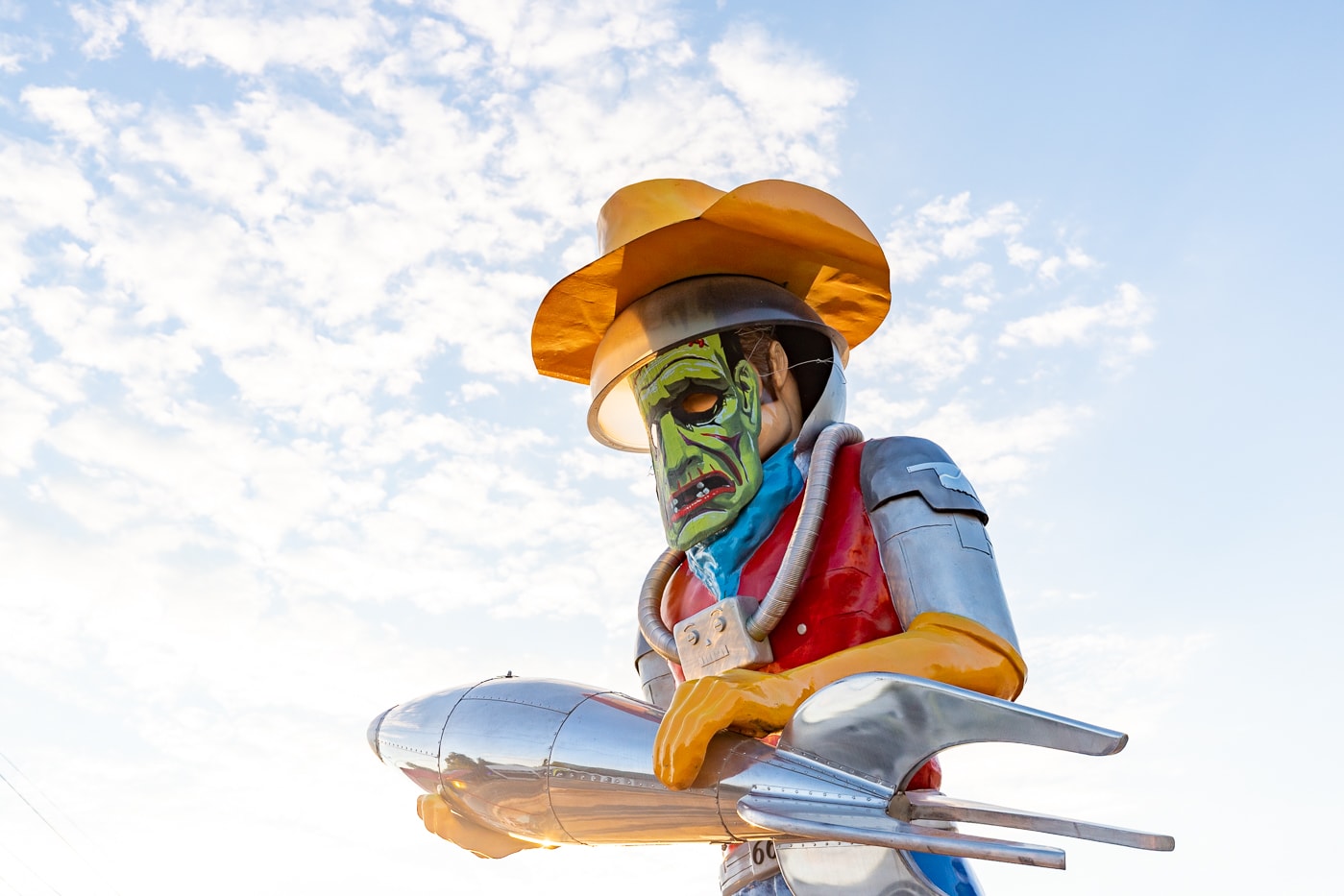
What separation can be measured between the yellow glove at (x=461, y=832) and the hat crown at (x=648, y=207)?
213 cm

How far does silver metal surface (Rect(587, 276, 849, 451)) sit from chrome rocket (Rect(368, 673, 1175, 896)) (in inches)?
53.9

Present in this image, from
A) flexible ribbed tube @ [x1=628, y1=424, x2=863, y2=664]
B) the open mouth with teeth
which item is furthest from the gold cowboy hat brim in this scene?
the open mouth with teeth

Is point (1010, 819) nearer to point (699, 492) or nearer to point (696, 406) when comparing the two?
point (699, 492)

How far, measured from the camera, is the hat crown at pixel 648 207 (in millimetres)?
4547

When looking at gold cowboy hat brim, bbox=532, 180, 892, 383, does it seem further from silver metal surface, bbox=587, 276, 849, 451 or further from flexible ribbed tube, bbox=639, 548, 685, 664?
flexible ribbed tube, bbox=639, 548, 685, 664

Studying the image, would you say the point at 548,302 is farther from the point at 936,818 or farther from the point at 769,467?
the point at 936,818

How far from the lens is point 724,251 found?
4.64 meters

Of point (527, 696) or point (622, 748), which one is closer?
point (622, 748)

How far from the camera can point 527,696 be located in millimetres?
3811

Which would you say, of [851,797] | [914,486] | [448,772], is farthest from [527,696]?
[914,486]

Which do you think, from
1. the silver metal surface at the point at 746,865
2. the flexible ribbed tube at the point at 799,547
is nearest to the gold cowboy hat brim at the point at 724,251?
the flexible ribbed tube at the point at 799,547

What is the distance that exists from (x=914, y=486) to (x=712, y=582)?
835mm

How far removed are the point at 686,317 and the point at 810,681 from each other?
64.3 inches

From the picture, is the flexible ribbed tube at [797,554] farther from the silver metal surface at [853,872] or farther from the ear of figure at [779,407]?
the silver metal surface at [853,872]
